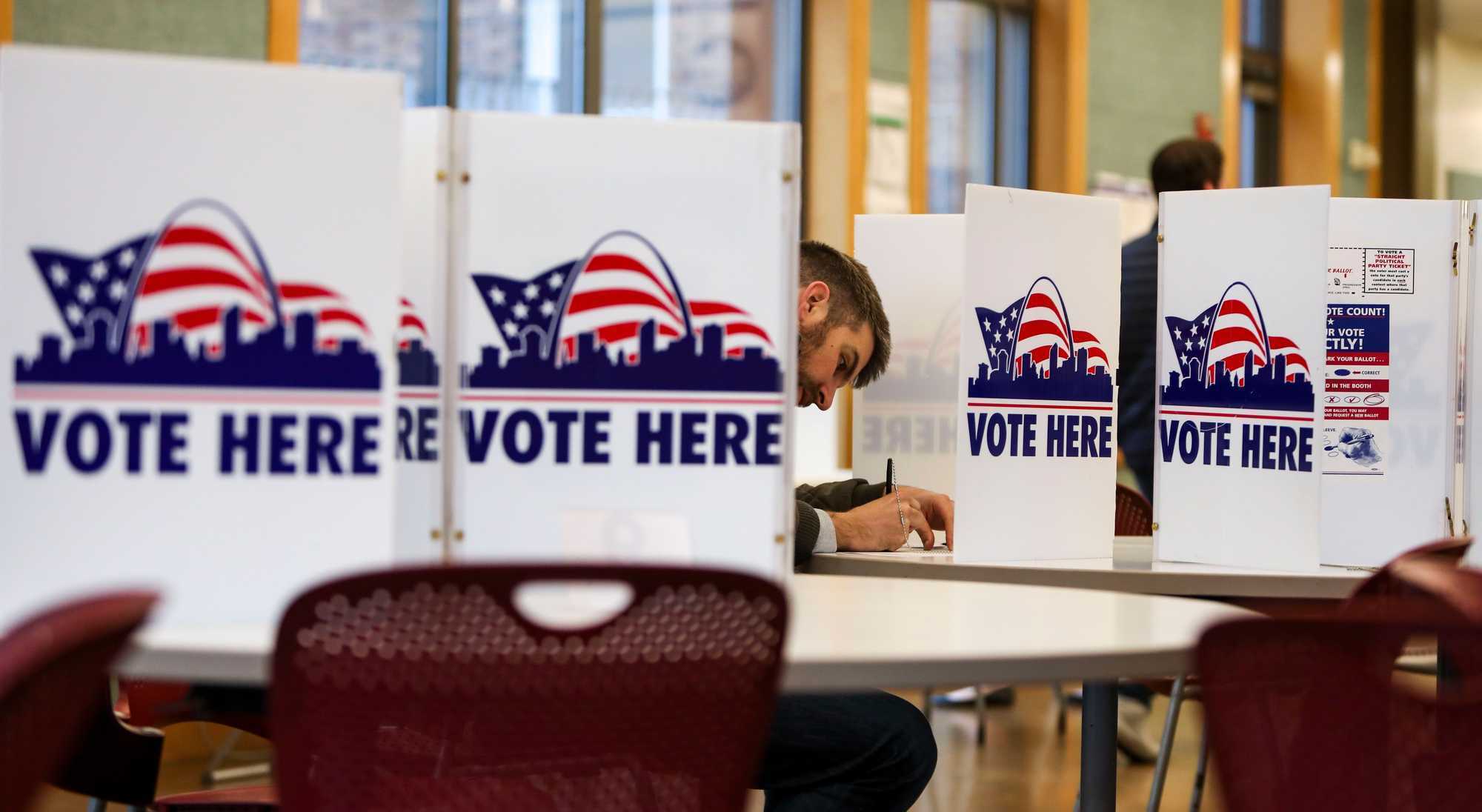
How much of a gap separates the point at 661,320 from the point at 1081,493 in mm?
844

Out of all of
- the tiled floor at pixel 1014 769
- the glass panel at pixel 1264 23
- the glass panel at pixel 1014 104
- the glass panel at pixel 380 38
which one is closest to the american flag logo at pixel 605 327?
the tiled floor at pixel 1014 769

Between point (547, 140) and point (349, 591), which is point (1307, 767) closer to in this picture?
point (349, 591)

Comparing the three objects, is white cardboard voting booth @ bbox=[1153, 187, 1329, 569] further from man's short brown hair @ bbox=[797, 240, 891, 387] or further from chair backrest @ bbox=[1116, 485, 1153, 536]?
chair backrest @ bbox=[1116, 485, 1153, 536]

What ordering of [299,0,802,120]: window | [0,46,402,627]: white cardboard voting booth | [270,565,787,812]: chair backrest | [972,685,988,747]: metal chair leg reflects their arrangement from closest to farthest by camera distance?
[270,565,787,812]: chair backrest → [0,46,402,627]: white cardboard voting booth → [972,685,988,747]: metal chair leg → [299,0,802,120]: window

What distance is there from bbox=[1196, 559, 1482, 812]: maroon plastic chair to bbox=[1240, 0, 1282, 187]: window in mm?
6804

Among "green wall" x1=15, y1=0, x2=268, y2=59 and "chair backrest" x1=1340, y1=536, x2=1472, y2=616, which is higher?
"green wall" x1=15, y1=0, x2=268, y2=59

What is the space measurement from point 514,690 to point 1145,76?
19.7 feet

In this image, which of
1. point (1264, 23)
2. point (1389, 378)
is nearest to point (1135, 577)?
point (1389, 378)

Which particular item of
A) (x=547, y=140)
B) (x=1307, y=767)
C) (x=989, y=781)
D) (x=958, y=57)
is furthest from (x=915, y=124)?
(x=1307, y=767)

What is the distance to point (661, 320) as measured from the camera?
1257mm

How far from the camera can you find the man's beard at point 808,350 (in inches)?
77.5

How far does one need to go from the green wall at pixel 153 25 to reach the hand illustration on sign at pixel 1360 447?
2875 millimetres

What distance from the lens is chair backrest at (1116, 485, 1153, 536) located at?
2.85 m

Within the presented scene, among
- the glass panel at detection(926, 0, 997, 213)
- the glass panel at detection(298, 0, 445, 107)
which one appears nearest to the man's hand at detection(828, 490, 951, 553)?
the glass panel at detection(298, 0, 445, 107)
